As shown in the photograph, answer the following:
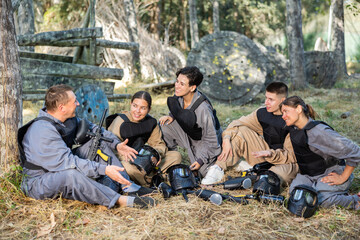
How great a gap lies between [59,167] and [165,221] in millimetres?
1065

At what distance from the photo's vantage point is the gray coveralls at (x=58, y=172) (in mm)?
3293

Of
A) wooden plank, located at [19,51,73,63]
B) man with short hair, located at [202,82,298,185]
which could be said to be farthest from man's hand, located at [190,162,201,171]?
wooden plank, located at [19,51,73,63]

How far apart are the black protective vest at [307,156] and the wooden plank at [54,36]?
488 cm

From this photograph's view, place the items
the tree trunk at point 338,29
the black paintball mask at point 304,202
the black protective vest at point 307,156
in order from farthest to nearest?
the tree trunk at point 338,29 < the black protective vest at point 307,156 < the black paintball mask at point 304,202

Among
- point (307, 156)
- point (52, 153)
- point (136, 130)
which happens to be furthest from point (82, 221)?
point (307, 156)

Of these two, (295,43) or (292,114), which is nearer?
(292,114)

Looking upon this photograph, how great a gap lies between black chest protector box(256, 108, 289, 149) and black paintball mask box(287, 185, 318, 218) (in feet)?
3.66

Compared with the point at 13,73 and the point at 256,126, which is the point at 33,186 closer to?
the point at 13,73

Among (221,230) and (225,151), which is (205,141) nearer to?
(225,151)

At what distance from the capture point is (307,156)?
3.71 m

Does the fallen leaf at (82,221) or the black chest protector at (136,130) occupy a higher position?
the black chest protector at (136,130)

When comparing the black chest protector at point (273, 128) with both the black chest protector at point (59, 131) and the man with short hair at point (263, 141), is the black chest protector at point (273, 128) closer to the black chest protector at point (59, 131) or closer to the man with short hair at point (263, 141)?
the man with short hair at point (263, 141)

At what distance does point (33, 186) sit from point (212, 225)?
1680mm

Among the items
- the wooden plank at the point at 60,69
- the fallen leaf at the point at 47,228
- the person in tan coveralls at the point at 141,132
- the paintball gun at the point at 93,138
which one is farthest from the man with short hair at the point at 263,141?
the wooden plank at the point at 60,69
